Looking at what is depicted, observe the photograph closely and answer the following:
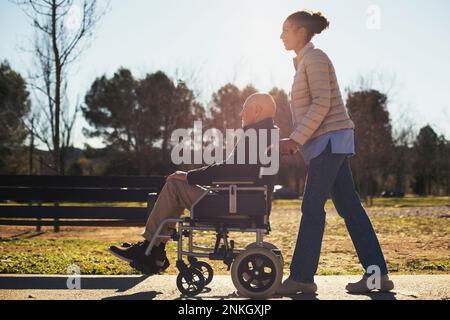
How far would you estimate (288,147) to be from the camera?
4188 millimetres

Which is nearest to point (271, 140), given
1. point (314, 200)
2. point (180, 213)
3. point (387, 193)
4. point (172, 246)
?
point (314, 200)

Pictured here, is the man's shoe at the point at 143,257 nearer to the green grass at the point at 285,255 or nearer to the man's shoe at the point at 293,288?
the man's shoe at the point at 293,288

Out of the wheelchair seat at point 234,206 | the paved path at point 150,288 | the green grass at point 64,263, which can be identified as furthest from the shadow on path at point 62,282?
the wheelchair seat at point 234,206

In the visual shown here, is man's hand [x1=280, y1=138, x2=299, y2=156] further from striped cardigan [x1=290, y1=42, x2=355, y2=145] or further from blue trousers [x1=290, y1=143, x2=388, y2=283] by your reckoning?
blue trousers [x1=290, y1=143, x2=388, y2=283]

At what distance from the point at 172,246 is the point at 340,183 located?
493 cm

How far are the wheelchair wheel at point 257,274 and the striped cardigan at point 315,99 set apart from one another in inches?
34.5

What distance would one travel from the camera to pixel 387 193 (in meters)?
61.7

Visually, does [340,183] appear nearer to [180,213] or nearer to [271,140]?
[271,140]

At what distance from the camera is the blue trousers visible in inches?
166

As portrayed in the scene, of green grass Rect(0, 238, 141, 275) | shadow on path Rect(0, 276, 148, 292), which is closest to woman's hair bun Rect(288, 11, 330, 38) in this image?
Answer: shadow on path Rect(0, 276, 148, 292)

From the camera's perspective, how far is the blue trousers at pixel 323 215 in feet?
13.9

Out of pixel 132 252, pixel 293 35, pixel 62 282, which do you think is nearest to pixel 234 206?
pixel 132 252

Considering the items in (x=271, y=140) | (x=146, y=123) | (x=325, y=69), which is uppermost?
(x=146, y=123)

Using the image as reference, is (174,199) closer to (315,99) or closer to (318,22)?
(315,99)
